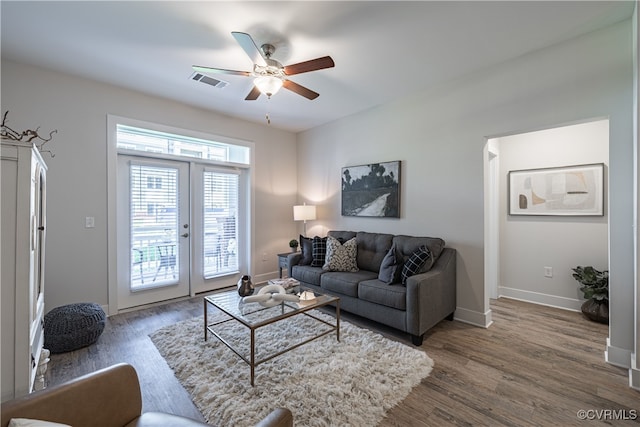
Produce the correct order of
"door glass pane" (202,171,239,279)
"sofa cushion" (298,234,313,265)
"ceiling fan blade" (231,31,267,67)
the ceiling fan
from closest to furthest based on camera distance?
"ceiling fan blade" (231,31,267,67) → the ceiling fan → "sofa cushion" (298,234,313,265) → "door glass pane" (202,171,239,279)

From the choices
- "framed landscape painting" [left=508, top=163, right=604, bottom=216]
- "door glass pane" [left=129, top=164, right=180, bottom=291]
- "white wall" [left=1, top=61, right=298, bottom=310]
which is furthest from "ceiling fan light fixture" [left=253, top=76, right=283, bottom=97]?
"framed landscape painting" [left=508, top=163, right=604, bottom=216]

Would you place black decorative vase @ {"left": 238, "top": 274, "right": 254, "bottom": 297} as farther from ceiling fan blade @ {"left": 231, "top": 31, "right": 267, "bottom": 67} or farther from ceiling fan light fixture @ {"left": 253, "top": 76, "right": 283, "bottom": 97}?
ceiling fan blade @ {"left": 231, "top": 31, "right": 267, "bottom": 67}

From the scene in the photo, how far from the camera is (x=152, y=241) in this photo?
3.62m

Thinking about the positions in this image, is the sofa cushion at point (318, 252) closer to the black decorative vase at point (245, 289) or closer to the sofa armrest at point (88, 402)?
the black decorative vase at point (245, 289)

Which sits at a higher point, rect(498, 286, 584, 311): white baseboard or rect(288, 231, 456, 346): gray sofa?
rect(288, 231, 456, 346): gray sofa

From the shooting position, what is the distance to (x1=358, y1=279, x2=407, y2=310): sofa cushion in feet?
8.56

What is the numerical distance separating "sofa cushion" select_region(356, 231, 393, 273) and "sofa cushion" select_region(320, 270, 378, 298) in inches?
4.6

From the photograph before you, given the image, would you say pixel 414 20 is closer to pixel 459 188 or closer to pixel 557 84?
pixel 557 84

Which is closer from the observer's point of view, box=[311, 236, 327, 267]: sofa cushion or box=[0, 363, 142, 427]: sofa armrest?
box=[0, 363, 142, 427]: sofa armrest

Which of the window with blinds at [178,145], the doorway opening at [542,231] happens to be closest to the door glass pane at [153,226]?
the window with blinds at [178,145]

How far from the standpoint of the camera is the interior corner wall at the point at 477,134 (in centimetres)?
219

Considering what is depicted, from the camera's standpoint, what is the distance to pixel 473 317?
3.01 meters

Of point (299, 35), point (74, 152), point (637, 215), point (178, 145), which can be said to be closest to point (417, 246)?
point (637, 215)

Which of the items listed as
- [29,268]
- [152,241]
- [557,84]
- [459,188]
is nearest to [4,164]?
[29,268]
